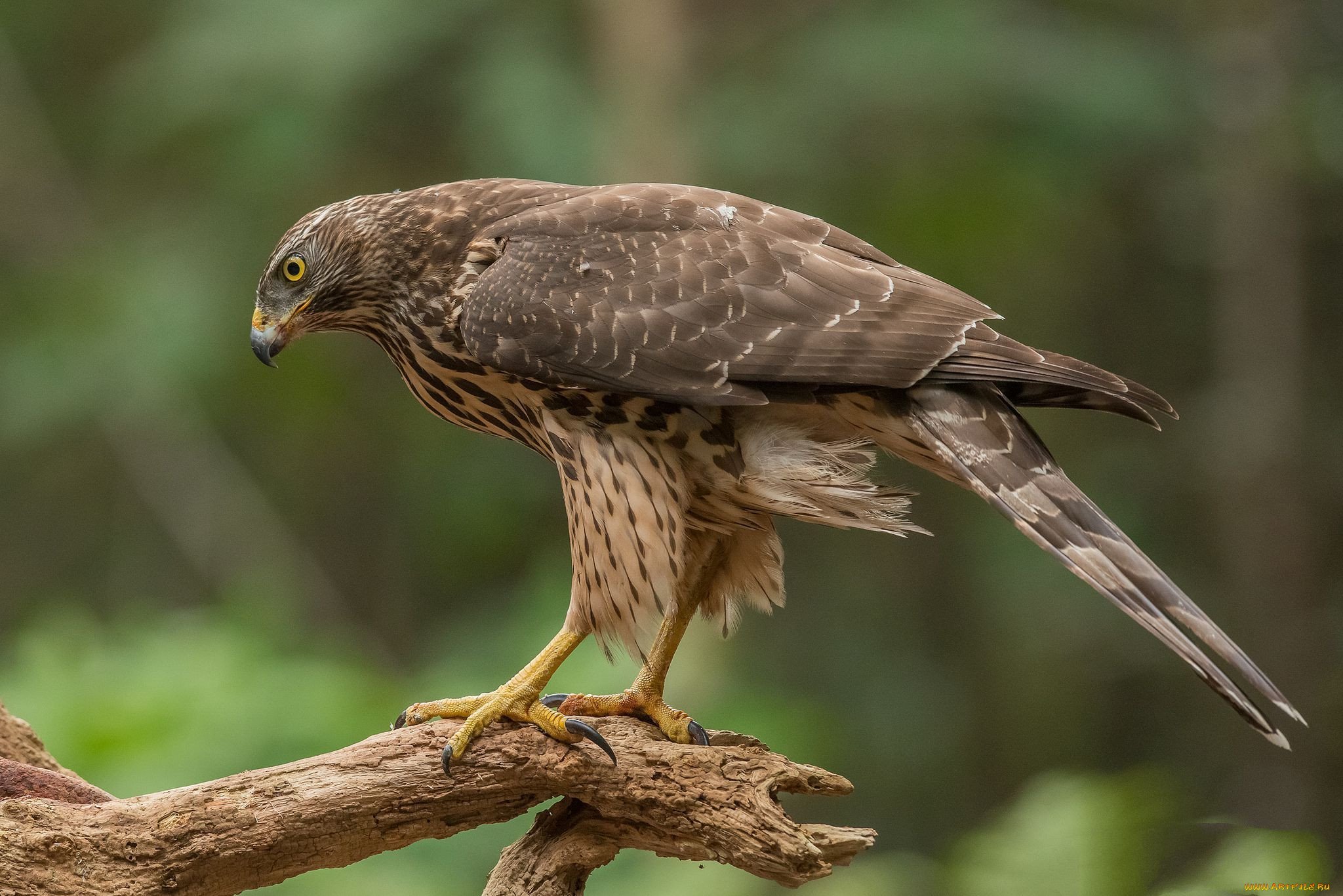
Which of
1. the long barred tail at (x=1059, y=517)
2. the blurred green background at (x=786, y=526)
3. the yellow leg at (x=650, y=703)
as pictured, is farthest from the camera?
the blurred green background at (x=786, y=526)

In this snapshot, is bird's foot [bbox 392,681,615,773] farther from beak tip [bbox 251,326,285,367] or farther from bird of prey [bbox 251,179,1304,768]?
beak tip [bbox 251,326,285,367]

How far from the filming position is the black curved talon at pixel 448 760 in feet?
10.6

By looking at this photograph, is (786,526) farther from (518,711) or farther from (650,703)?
(518,711)

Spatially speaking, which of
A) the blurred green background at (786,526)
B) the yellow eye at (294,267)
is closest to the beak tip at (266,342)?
the yellow eye at (294,267)

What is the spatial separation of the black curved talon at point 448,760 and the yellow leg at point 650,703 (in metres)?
0.38

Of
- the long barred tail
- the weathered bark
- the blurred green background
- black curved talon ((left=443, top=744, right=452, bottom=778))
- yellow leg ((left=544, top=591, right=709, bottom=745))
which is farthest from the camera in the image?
the blurred green background

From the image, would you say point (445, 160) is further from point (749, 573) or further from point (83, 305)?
point (749, 573)

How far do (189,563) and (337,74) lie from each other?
472 centimetres

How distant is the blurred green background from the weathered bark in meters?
2.52

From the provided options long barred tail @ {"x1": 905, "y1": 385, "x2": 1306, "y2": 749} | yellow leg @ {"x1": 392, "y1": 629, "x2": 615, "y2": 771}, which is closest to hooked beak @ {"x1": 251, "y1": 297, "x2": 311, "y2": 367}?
yellow leg @ {"x1": 392, "y1": 629, "x2": 615, "y2": 771}

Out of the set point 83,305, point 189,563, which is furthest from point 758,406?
point 189,563

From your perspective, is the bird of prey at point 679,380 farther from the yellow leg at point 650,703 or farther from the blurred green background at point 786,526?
the blurred green background at point 786,526

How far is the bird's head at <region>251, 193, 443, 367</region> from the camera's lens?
12.2 ft

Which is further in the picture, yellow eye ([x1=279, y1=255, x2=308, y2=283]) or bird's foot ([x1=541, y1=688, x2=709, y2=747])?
yellow eye ([x1=279, y1=255, x2=308, y2=283])
